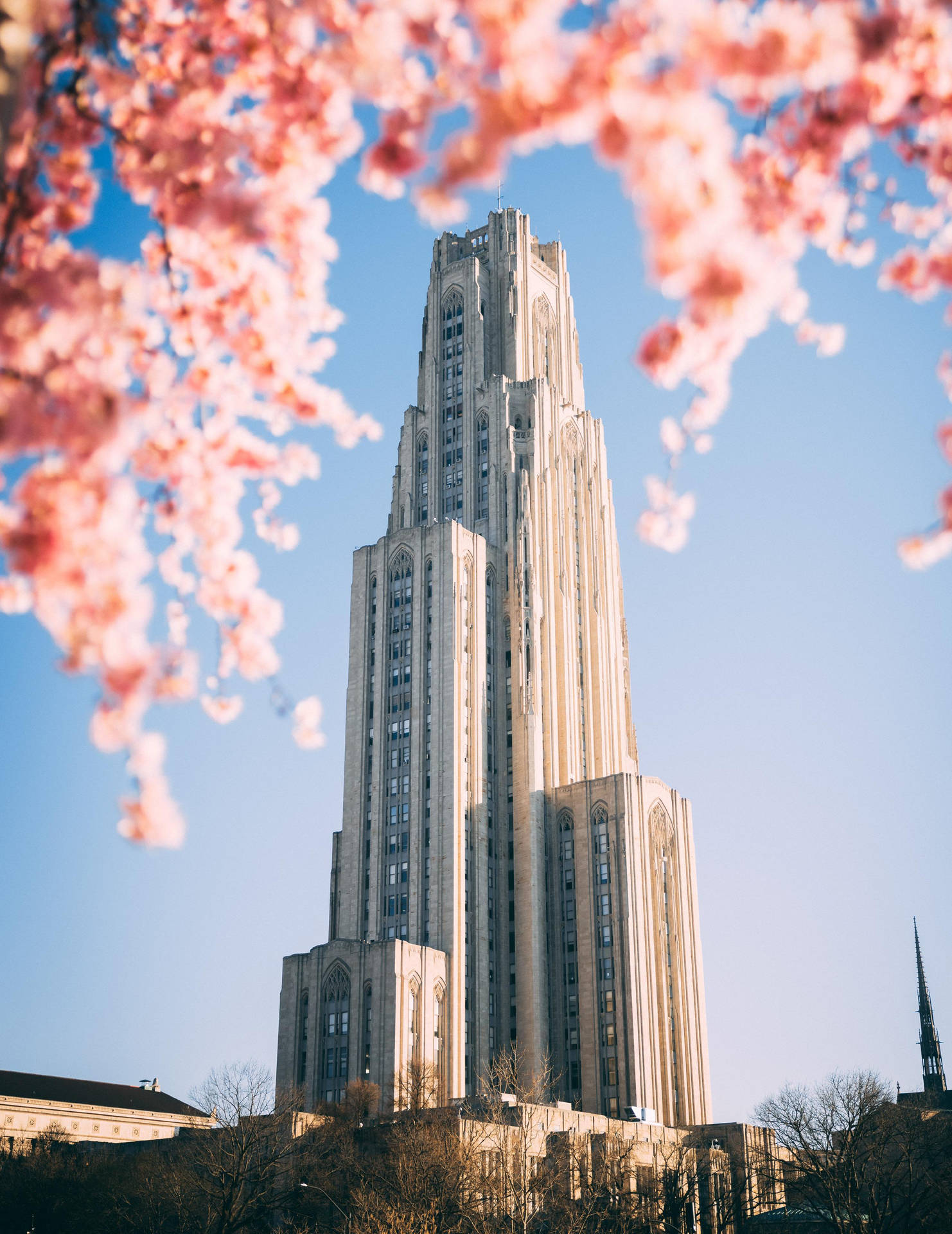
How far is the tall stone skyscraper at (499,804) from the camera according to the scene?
104 metres

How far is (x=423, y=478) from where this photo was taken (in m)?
142

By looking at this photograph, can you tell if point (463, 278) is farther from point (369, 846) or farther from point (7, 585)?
point (7, 585)

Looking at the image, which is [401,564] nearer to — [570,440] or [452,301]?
[570,440]

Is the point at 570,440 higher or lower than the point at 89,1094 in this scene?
higher

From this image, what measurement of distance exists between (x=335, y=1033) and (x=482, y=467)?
66688 mm

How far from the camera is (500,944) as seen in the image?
115m

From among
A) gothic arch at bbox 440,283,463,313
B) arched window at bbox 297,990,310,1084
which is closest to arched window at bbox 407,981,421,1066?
arched window at bbox 297,990,310,1084

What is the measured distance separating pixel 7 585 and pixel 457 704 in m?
108

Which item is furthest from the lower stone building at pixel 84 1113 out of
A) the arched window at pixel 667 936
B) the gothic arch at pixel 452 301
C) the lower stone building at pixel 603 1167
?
the gothic arch at pixel 452 301

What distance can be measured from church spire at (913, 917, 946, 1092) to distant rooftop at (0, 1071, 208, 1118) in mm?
101940

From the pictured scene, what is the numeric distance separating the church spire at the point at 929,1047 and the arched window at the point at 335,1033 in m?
97.1

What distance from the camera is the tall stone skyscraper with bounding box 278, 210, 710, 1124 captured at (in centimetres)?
10388

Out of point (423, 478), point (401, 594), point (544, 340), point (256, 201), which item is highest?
point (544, 340)

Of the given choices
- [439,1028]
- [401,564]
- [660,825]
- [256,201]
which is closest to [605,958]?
[660,825]
